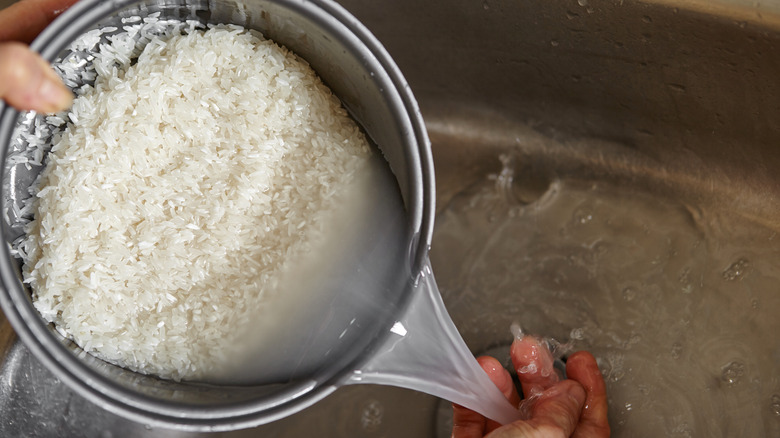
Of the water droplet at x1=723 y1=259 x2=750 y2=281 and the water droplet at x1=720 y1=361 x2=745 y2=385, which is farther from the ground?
the water droplet at x1=723 y1=259 x2=750 y2=281

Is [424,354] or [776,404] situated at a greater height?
[424,354]

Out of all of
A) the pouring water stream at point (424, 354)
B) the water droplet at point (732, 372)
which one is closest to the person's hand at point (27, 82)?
the pouring water stream at point (424, 354)

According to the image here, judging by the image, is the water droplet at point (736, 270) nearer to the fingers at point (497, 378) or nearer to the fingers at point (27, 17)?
the fingers at point (497, 378)

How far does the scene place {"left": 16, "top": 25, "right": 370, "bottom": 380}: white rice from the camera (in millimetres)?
629

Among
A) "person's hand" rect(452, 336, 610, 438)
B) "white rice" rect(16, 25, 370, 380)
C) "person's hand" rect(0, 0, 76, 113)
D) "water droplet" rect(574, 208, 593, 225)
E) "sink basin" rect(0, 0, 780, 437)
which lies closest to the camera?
"person's hand" rect(0, 0, 76, 113)

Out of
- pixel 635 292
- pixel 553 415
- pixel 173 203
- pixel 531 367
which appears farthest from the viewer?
pixel 635 292

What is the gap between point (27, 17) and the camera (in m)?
0.66

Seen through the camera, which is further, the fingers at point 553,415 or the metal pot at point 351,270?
the fingers at point 553,415

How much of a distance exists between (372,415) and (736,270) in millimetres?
604

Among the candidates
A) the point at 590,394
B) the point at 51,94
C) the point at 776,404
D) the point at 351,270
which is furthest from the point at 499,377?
the point at 51,94

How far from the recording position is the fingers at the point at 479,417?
2.68ft

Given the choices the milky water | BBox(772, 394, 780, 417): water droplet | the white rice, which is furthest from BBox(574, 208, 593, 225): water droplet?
the white rice

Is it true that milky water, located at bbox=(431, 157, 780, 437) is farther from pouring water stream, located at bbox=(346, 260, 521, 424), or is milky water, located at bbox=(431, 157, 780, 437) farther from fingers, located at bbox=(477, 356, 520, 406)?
pouring water stream, located at bbox=(346, 260, 521, 424)

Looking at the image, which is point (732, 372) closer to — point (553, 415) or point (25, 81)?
point (553, 415)
